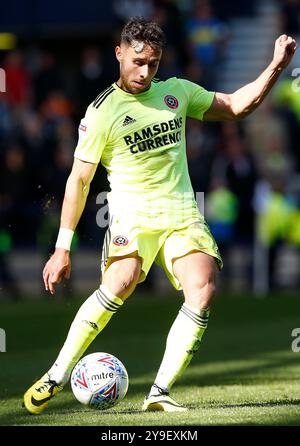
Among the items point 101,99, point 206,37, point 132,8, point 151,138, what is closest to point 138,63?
point 101,99

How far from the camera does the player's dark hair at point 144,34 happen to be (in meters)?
7.36

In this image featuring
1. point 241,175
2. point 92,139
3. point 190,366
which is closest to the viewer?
point 92,139

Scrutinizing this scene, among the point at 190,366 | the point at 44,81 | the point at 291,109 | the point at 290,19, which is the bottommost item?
the point at 190,366

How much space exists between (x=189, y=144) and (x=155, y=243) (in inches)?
447

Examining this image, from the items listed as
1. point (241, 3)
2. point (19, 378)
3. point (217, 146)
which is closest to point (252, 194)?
point (217, 146)

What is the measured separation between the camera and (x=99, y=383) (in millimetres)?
7316

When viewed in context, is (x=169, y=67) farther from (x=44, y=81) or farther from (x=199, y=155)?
(x=44, y=81)

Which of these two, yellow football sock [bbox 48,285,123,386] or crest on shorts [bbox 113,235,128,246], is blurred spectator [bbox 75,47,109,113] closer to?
crest on shorts [bbox 113,235,128,246]

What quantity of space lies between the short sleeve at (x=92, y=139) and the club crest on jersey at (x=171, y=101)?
0.46 meters
